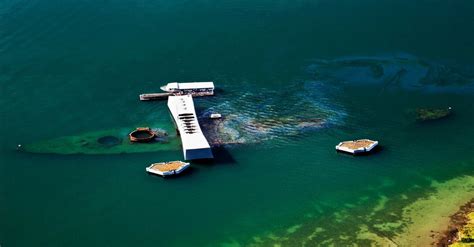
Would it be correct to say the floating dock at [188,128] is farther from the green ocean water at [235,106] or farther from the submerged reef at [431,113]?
the submerged reef at [431,113]

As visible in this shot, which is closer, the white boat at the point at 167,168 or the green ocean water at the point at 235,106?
the green ocean water at the point at 235,106

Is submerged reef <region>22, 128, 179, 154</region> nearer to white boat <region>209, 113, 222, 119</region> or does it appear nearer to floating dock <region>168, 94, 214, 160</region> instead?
floating dock <region>168, 94, 214, 160</region>

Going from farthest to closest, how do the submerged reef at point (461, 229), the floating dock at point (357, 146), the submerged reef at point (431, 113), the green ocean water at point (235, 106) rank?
the submerged reef at point (431, 113) → the floating dock at point (357, 146) → the green ocean water at point (235, 106) → the submerged reef at point (461, 229)

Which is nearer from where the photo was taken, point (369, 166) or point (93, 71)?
point (369, 166)

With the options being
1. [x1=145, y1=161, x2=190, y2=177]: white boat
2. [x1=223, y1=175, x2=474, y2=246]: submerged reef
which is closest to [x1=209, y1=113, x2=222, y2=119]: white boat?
[x1=145, y1=161, x2=190, y2=177]: white boat

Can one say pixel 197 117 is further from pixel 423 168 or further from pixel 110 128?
pixel 423 168

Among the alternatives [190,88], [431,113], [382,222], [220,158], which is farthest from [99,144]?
[431,113]

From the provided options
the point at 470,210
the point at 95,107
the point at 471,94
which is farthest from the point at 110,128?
the point at 471,94

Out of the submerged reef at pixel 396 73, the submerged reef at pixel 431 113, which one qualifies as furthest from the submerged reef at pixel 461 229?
the submerged reef at pixel 396 73
